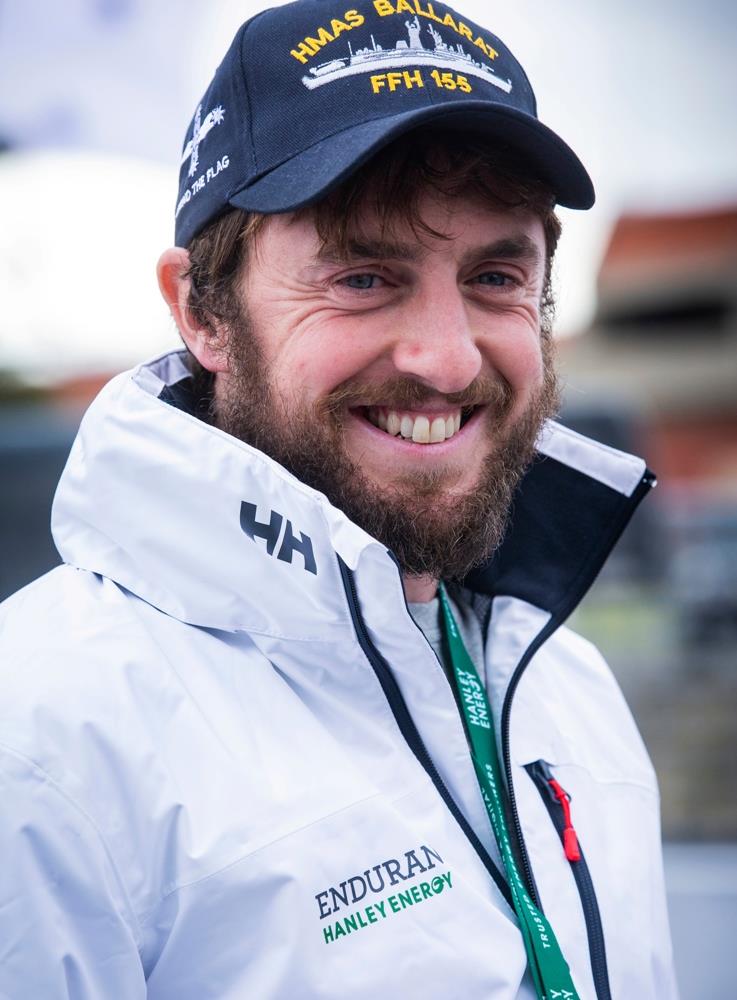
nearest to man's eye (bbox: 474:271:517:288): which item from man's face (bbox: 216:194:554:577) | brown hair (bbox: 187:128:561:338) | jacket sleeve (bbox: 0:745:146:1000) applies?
man's face (bbox: 216:194:554:577)

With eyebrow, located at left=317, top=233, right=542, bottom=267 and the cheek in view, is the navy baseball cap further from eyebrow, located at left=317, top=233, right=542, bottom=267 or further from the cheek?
the cheek

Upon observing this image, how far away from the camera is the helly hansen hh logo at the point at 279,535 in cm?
130

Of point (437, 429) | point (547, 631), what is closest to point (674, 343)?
point (547, 631)

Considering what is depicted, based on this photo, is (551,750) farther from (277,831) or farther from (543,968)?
(277,831)

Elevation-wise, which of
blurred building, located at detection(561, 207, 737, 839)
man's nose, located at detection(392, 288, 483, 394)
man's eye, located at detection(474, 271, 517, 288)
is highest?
man's eye, located at detection(474, 271, 517, 288)

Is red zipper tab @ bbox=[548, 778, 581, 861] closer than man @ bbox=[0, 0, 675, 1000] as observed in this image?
No

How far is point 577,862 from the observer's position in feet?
4.80

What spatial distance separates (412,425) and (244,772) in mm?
A: 604

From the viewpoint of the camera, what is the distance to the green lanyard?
4.09 feet

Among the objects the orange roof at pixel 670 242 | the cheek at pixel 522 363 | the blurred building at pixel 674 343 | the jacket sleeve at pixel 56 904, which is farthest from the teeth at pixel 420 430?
the orange roof at pixel 670 242

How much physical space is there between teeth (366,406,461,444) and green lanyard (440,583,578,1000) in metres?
0.33

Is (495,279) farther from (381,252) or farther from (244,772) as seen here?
(244,772)

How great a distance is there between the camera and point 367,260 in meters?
1.45

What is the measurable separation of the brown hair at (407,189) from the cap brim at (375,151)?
0.03 meters
